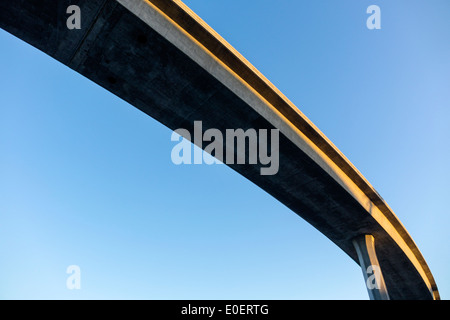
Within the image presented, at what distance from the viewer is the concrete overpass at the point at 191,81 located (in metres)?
8.08

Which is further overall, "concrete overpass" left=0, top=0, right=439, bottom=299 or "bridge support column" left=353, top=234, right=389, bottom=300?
"bridge support column" left=353, top=234, right=389, bottom=300

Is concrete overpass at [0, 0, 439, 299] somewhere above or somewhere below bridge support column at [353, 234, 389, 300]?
above

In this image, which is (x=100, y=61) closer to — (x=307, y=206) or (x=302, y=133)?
(x=302, y=133)

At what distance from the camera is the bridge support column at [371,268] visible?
1484cm

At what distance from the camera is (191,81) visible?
956 cm

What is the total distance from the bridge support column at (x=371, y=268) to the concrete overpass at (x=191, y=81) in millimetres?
124

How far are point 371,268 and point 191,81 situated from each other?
15.0 metres

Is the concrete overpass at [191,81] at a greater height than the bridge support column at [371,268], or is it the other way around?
the concrete overpass at [191,81]

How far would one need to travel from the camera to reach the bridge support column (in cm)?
1484

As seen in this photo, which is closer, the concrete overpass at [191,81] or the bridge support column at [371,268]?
the concrete overpass at [191,81]

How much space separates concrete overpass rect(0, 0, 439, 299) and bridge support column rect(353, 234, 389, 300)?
124 millimetres
